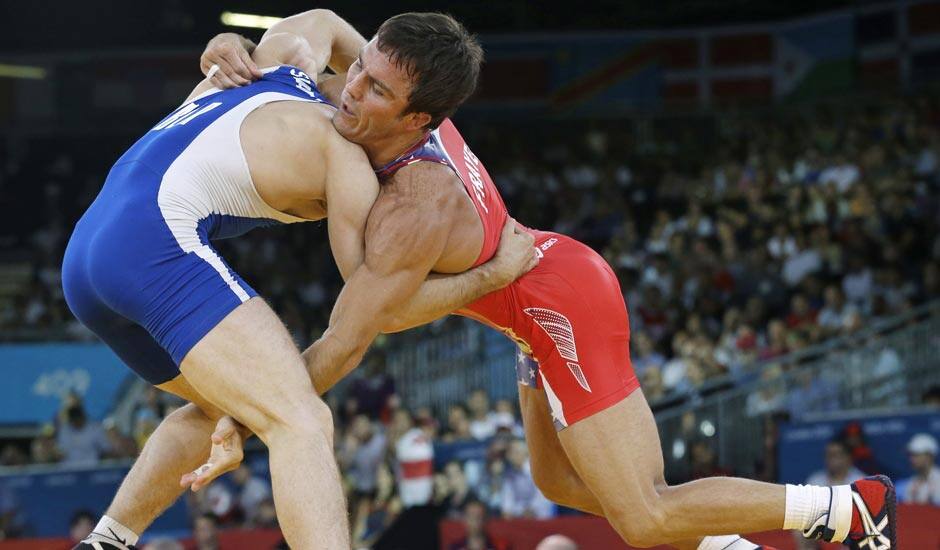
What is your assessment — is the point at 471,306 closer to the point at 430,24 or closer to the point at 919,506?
the point at 430,24

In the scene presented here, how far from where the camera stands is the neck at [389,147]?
4180 millimetres

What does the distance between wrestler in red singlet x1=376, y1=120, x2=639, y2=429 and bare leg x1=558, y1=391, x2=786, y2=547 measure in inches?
3.7

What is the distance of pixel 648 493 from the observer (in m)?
4.50

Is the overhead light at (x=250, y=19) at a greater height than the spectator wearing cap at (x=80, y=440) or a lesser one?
greater

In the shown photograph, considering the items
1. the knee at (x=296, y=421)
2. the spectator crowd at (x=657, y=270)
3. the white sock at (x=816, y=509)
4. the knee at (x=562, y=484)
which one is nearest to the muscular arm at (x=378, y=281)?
the knee at (x=296, y=421)

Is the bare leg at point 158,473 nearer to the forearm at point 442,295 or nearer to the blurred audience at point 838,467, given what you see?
the forearm at point 442,295

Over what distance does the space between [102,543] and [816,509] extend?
2.38 m

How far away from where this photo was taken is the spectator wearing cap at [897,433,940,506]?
28.9 ft

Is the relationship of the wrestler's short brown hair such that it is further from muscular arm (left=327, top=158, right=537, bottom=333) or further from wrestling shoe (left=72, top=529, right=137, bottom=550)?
wrestling shoe (left=72, top=529, right=137, bottom=550)

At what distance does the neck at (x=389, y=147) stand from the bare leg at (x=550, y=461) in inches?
45.0

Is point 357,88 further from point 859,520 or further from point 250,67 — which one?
point 859,520

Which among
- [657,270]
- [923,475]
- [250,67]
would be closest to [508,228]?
[250,67]

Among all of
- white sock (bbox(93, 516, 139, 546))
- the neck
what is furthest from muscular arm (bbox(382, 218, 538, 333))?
white sock (bbox(93, 516, 139, 546))

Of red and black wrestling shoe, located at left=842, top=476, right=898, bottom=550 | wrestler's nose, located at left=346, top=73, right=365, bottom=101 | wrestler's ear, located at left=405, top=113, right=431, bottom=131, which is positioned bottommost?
red and black wrestling shoe, located at left=842, top=476, right=898, bottom=550
